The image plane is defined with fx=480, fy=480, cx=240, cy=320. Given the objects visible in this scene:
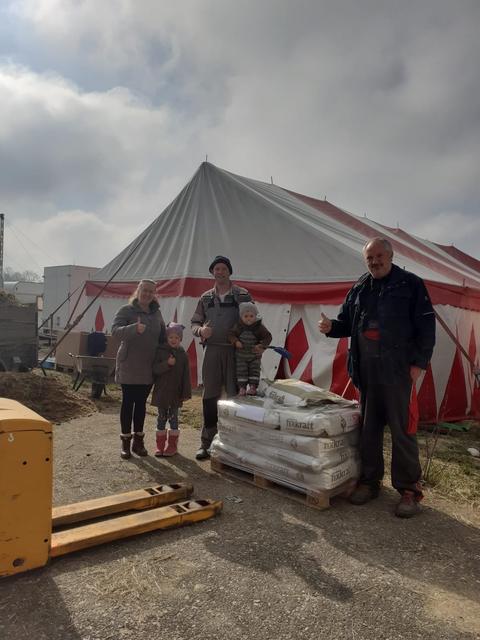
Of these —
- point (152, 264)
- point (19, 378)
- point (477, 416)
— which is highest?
point (152, 264)

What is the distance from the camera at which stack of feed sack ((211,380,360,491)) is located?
11.9 feet

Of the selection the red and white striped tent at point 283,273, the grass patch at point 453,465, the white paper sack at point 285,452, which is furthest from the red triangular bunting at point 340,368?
the white paper sack at point 285,452

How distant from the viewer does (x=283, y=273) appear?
8266 millimetres

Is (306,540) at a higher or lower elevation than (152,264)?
lower

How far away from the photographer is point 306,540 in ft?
10.1

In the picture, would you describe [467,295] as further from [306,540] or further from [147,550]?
[147,550]

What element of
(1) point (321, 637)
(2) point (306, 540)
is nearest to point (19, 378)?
(2) point (306, 540)

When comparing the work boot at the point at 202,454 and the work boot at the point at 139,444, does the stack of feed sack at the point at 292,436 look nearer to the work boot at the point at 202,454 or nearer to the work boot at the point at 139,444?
the work boot at the point at 202,454

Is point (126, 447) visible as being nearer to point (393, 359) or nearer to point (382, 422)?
point (382, 422)

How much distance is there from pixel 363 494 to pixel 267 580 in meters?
1.49

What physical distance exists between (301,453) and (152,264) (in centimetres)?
711

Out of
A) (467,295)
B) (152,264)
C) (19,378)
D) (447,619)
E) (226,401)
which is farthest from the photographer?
(152,264)

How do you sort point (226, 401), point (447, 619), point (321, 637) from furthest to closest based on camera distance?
point (226, 401) → point (447, 619) → point (321, 637)

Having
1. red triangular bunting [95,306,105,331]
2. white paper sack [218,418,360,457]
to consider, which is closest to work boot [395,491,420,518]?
white paper sack [218,418,360,457]
